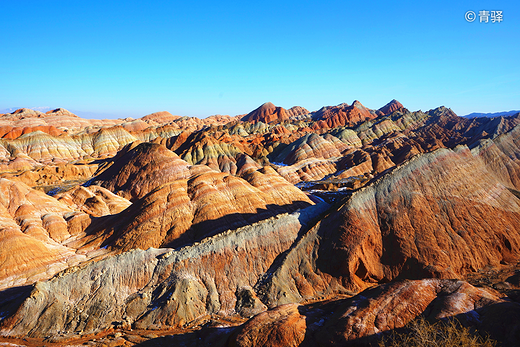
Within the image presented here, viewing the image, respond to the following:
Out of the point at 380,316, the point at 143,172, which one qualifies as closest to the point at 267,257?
the point at 380,316

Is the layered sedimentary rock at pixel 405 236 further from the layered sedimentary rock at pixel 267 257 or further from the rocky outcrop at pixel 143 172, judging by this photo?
the rocky outcrop at pixel 143 172

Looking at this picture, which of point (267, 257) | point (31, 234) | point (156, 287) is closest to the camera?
point (156, 287)

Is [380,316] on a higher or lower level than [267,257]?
higher

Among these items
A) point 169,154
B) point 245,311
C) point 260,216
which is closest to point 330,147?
point 169,154

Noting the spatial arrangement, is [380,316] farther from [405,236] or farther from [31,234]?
[31,234]

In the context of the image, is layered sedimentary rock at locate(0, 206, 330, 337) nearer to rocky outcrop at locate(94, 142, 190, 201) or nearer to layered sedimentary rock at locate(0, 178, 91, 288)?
layered sedimentary rock at locate(0, 178, 91, 288)

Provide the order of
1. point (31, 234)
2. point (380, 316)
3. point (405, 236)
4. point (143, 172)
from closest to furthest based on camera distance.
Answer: point (380, 316)
point (405, 236)
point (31, 234)
point (143, 172)

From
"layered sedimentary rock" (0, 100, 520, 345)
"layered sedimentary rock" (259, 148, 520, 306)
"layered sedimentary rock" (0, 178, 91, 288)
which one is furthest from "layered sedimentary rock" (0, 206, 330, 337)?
"layered sedimentary rock" (0, 178, 91, 288)

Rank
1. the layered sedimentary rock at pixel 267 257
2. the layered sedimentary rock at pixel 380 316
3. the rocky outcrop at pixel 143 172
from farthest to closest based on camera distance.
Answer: the rocky outcrop at pixel 143 172, the layered sedimentary rock at pixel 267 257, the layered sedimentary rock at pixel 380 316

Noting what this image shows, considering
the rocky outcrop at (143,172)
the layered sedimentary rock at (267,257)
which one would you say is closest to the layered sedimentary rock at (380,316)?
the layered sedimentary rock at (267,257)

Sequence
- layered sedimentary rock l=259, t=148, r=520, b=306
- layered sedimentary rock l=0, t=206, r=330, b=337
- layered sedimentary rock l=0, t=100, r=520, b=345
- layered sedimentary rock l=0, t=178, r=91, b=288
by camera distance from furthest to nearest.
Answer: layered sedimentary rock l=0, t=178, r=91, b=288 < layered sedimentary rock l=259, t=148, r=520, b=306 < layered sedimentary rock l=0, t=206, r=330, b=337 < layered sedimentary rock l=0, t=100, r=520, b=345

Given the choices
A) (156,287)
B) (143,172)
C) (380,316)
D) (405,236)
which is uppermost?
(143,172)

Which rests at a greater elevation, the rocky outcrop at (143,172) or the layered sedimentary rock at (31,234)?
the rocky outcrop at (143,172)
